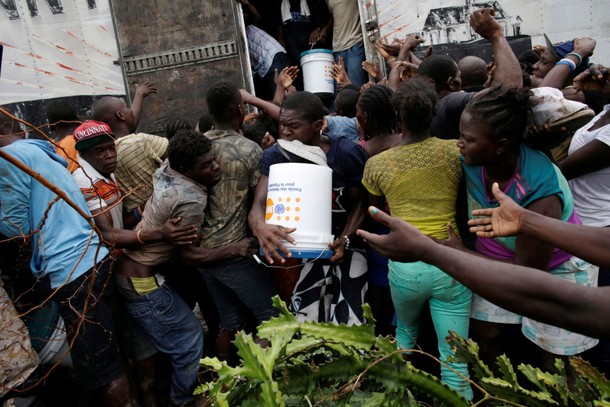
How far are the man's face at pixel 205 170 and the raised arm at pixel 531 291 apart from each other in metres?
1.67

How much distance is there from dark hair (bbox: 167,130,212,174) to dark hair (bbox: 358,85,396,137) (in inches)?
41.1

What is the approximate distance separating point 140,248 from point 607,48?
5645 millimetres

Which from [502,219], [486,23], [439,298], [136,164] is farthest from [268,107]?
[502,219]

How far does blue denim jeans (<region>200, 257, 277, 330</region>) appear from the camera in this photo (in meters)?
2.98

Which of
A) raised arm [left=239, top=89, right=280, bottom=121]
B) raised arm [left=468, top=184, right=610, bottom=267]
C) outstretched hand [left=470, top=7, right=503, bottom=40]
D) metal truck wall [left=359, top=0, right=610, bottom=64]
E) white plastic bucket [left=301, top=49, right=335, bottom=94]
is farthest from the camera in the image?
white plastic bucket [left=301, top=49, right=335, bottom=94]

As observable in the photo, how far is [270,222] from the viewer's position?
2582 mm

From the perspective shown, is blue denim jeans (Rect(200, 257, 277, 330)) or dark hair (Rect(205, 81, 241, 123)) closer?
blue denim jeans (Rect(200, 257, 277, 330))

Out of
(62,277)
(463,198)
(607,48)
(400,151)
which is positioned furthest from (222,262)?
(607,48)

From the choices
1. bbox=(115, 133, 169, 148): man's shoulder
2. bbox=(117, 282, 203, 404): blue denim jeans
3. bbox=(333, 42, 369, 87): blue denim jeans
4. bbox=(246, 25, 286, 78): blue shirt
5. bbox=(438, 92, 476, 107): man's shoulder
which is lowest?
bbox=(117, 282, 203, 404): blue denim jeans

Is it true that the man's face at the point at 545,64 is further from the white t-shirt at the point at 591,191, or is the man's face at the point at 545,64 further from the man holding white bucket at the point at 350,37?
the man holding white bucket at the point at 350,37

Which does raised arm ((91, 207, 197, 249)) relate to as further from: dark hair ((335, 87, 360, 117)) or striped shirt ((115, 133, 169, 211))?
dark hair ((335, 87, 360, 117))

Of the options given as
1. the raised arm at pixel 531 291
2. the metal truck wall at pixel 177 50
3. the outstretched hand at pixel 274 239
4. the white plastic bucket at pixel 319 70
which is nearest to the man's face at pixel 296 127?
the outstretched hand at pixel 274 239

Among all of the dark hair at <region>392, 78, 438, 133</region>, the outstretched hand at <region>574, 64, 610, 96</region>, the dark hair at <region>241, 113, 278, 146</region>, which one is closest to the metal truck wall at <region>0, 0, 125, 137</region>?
the dark hair at <region>241, 113, 278, 146</region>

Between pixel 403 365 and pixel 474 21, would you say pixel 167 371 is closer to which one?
pixel 403 365
